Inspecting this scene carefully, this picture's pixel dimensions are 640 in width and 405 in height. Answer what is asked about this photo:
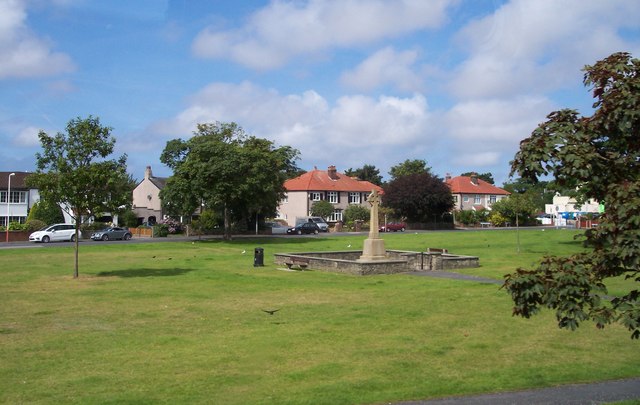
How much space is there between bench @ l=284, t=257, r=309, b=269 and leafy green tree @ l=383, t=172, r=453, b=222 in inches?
2431

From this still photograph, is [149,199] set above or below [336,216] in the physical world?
above

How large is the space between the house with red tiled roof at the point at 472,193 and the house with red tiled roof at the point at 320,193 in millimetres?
19753

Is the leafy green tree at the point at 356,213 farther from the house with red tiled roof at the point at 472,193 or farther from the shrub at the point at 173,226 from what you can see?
the house with red tiled roof at the point at 472,193

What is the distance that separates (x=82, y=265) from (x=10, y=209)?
4775 cm

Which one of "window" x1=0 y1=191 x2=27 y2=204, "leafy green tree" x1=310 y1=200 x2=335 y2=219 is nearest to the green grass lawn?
"window" x1=0 y1=191 x2=27 y2=204

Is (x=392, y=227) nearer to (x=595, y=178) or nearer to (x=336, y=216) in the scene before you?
(x=336, y=216)

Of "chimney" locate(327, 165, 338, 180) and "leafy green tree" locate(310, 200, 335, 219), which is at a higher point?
"chimney" locate(327, 165, 338, 180)

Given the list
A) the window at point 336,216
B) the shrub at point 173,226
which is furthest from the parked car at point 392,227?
the shrub at point 173,226

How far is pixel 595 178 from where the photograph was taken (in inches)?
221

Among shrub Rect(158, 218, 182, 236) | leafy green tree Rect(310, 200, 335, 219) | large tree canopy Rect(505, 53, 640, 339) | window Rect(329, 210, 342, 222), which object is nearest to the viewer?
large tree canopy Rect(505, 53, 640, 339)

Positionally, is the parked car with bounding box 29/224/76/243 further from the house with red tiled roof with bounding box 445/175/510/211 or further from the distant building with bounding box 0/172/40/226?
the house with red tiled roof with bounding box 445/175/510/211

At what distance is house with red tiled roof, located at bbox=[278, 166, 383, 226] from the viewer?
93.1m

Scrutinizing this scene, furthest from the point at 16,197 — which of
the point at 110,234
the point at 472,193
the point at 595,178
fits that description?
the point at 595,178

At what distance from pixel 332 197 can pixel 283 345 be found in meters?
84.6
